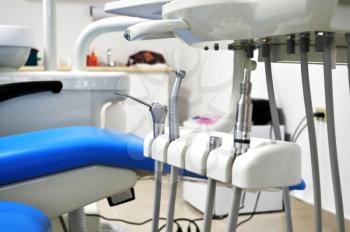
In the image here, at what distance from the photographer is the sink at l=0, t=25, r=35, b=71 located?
1528 millimetres

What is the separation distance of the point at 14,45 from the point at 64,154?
66cm

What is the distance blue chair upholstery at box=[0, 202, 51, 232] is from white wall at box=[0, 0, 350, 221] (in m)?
0.48

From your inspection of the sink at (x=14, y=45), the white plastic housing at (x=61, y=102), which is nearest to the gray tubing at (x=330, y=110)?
the white plastic housing at (x=61, y=102)

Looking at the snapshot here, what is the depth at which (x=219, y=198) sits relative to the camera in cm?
212

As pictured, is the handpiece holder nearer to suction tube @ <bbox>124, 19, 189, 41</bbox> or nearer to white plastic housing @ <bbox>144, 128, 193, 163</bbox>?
white plastic housing @ <bbox>144, 128, 193, 163</bbox>

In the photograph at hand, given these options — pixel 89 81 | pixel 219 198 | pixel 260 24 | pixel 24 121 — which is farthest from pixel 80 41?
pixel 260 24

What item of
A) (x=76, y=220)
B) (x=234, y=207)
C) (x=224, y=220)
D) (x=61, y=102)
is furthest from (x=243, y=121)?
(x=224, y=220)

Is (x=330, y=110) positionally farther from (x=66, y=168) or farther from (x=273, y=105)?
(x=66, y=168)

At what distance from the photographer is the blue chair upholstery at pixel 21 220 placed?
72cm

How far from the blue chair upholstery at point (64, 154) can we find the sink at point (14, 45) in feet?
1.48

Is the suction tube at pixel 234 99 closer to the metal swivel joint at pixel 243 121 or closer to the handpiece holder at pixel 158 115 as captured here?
the handpiece holder at pixel 158 115

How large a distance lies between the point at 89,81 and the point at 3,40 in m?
0.35

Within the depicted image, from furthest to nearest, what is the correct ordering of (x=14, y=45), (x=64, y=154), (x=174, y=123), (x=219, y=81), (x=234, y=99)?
(x=219, y=81)
(x=14, y=45)
(x=64, y=154)
(x=234, y=99)
(x=174, y=123)

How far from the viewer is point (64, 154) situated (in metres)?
1.11
